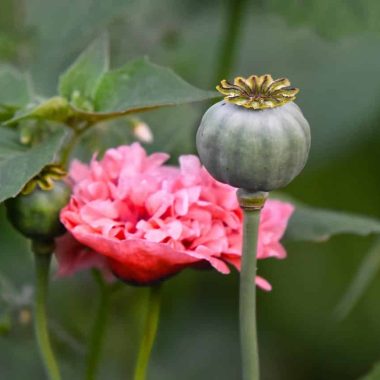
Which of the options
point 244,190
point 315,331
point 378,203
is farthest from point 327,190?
point 244,190

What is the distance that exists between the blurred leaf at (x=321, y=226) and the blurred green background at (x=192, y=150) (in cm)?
12

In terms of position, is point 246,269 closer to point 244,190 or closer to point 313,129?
point 244,190

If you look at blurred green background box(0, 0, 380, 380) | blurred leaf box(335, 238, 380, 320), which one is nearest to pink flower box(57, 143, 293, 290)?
blurred green background box(0, 0, 380, 380)

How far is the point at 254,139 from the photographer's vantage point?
0.52 meters

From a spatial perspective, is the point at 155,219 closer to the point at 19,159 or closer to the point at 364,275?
the point at 19,159

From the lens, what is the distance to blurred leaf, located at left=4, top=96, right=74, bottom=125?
2.17 ft

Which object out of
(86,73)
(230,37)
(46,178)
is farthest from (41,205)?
(230,37)

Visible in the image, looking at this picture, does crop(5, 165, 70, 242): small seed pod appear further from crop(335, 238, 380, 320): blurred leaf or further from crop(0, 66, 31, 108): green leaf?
crop(335, 238, 380, 320): blurred leaf

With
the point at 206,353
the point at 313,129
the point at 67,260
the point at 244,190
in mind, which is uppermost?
the point at 244,190

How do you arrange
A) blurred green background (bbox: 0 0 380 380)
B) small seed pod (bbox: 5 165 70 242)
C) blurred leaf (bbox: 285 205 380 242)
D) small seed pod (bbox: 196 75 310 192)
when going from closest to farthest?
small seed pod (bbox: 196 75 310 192) → small seed pod (bbox: 5 165 70 242) → blurred leaf (bbox: 285 205 380 242) → blurred green background (bbox: 0 0 380 380)

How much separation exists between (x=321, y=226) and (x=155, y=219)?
190 mm

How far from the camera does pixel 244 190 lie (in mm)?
554

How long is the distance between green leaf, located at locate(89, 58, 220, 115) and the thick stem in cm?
9

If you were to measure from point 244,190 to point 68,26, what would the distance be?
451mm
